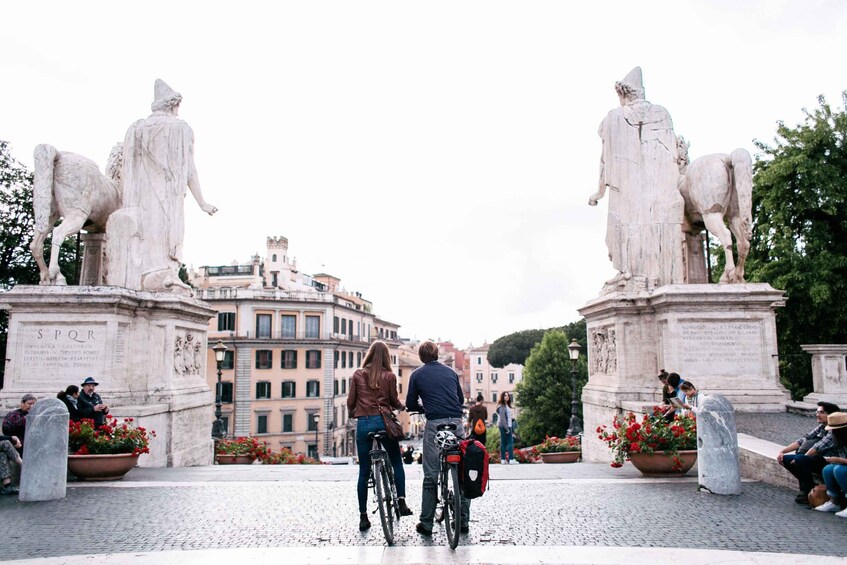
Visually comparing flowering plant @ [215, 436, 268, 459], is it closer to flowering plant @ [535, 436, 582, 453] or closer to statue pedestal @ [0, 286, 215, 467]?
statue pedestal @ [0, 286, 215, 467]

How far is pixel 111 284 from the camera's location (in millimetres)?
12000

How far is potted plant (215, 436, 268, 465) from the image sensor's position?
44.9ft

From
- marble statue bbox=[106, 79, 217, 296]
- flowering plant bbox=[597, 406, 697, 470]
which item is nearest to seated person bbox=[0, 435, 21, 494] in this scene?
marble statue bbox=[106, 79, 217, 296]

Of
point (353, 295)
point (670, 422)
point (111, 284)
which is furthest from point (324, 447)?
point (670, 422)

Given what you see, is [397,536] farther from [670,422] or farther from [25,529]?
[670,422]

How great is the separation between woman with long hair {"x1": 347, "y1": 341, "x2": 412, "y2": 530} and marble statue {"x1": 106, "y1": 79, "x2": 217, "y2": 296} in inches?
296

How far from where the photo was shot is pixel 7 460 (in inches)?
307

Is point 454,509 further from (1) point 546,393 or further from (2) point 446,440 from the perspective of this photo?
(1) point 546,393

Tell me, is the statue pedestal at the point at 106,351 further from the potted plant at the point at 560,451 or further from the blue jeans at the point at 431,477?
the potted plant at the point at 560,451

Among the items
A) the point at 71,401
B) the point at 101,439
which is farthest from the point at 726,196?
the point at 71,401

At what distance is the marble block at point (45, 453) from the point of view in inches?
291

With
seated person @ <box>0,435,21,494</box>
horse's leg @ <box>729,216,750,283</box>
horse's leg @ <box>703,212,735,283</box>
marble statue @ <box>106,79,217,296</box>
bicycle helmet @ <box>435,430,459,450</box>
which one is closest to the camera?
bicycle helmet @ <box>435,430,459,450</box>

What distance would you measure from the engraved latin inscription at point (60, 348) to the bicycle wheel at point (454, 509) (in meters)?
7.85

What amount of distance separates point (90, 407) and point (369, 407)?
5.55 metres
